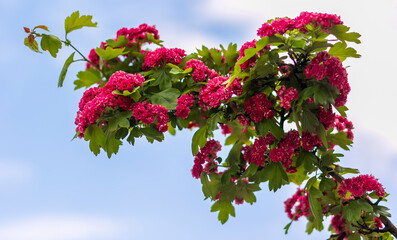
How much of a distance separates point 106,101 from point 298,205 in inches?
128

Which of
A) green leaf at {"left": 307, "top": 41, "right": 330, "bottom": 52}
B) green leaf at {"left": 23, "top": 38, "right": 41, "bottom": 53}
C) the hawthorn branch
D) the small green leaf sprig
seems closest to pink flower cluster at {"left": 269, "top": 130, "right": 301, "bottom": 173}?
the small green leaf sprig

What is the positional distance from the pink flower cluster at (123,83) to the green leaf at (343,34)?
1740 mm

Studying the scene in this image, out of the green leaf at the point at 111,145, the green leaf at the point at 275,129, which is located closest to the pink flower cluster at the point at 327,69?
the green leaf at the point at 275,129

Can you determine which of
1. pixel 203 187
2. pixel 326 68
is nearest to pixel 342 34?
pixel 326 68

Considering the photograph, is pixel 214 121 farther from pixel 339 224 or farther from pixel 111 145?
pixel 339 224

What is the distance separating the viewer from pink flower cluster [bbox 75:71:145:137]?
146 inches

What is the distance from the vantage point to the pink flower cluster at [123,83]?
382 centimetres

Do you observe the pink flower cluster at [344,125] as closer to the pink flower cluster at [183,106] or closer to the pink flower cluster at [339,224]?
the pink flower cluster at [339,224]

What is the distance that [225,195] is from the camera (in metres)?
4.79

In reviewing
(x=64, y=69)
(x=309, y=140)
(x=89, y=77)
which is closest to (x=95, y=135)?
(x=64, y=69)

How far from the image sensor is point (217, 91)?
3.86 metres

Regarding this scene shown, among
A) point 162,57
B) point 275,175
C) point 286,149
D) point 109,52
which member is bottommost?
point 275,175

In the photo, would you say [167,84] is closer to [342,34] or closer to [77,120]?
[77,120]

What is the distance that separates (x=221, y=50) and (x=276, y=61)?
1.06 m
